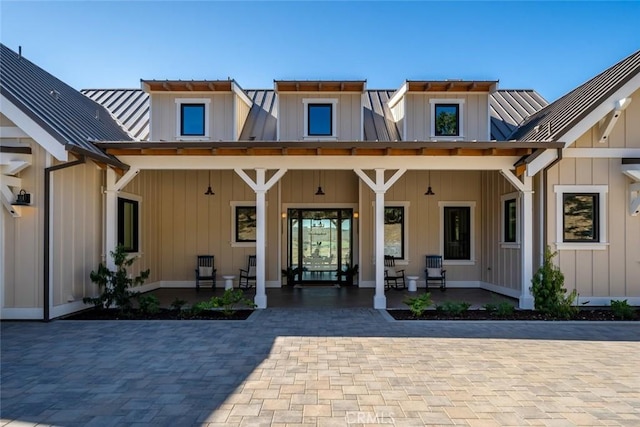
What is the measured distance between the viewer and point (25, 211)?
7332mm

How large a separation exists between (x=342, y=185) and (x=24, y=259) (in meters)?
7.72

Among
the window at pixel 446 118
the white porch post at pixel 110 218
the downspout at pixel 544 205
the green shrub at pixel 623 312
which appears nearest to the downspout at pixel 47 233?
the white porch post at pixel 110 218

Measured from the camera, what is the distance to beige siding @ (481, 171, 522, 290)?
987 cm

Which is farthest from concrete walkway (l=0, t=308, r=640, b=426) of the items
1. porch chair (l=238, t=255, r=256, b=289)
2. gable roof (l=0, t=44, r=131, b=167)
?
porch chair (l=238, t=255, r=256, b=289)

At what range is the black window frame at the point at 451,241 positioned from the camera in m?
11.9

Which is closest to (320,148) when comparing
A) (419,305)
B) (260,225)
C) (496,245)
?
(260,225)

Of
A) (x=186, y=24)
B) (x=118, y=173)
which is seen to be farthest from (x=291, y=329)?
(x=186, y=24)

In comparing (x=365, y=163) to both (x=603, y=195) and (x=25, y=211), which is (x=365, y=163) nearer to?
(x=603, y=195)

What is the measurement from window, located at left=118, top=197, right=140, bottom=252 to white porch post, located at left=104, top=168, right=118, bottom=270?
1021 mm

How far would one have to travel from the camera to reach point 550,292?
312 inches

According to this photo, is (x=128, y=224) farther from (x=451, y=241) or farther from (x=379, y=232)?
(x=451, y=241)

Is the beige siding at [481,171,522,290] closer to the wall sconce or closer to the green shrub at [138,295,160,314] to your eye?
the green shrub at [138,295,160,314]

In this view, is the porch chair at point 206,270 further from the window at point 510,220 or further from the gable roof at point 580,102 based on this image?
the gable roof at point 580,102

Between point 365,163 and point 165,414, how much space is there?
603 centimetres
